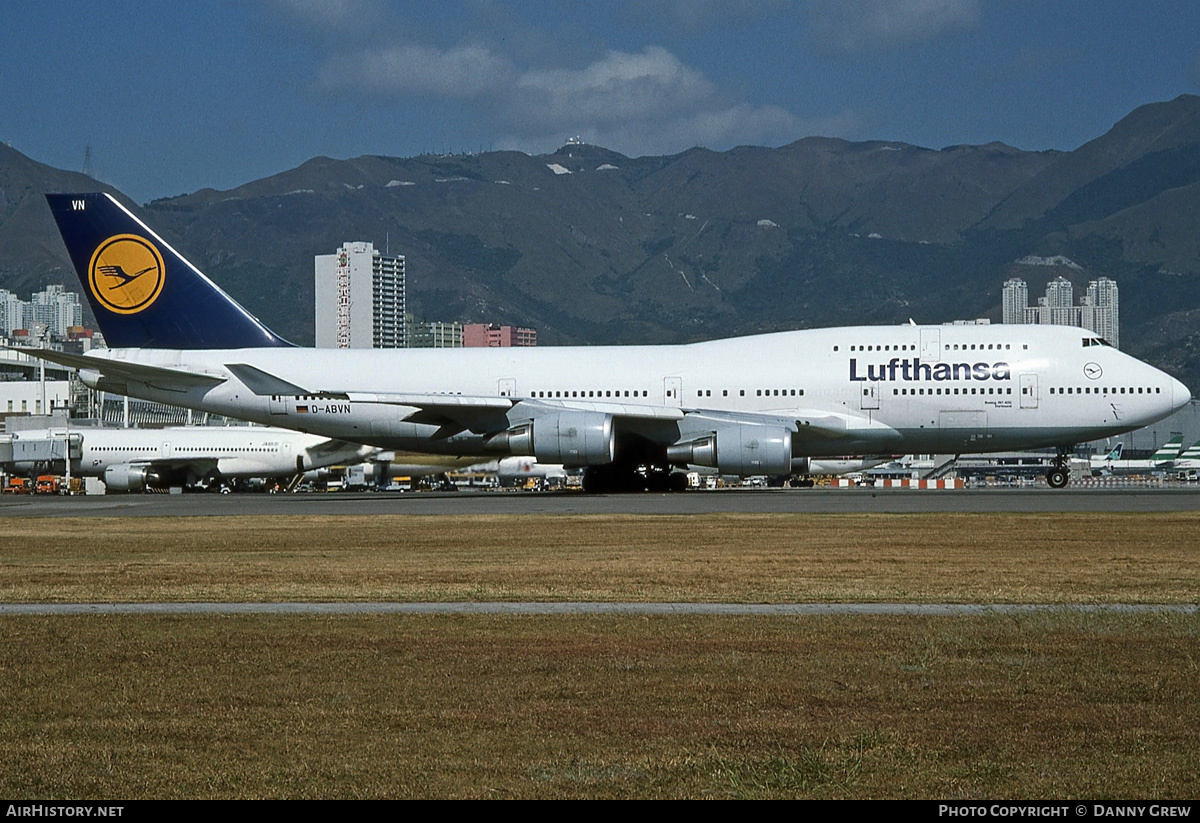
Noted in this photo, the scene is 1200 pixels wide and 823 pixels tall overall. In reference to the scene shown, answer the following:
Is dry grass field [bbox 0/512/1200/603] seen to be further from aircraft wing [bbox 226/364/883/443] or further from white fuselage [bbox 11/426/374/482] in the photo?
white fuselage [bbox 11/426/374/482]

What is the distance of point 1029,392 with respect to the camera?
39031mm

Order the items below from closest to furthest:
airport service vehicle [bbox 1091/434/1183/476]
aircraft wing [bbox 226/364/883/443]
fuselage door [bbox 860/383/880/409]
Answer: aircraft wing [bbox 226/364/883/443] → fuselage door [bbox 860/383/880/409] → airport service vehicle [bbox 1091/434/1183/476]

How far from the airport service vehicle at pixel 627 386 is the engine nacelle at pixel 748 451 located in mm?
40

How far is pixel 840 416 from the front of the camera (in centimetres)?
3966

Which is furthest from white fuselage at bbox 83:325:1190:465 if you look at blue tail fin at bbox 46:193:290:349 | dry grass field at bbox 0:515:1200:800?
dry grass field at bbox 0:515:1200:800

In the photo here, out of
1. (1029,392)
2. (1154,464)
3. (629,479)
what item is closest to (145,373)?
(629,479)

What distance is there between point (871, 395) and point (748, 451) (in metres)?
4.46

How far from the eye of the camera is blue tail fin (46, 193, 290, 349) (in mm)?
42844

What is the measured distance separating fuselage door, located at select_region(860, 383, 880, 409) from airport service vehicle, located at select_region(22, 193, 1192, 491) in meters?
0.05

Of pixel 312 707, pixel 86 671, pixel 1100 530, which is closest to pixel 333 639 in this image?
pixel 86 671

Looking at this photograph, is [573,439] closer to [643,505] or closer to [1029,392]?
[643,505]

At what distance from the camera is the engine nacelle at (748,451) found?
123ft

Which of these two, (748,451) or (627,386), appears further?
(627,386)

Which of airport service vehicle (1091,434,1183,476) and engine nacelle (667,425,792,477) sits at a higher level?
engine nacelle (667,425,792,477)
